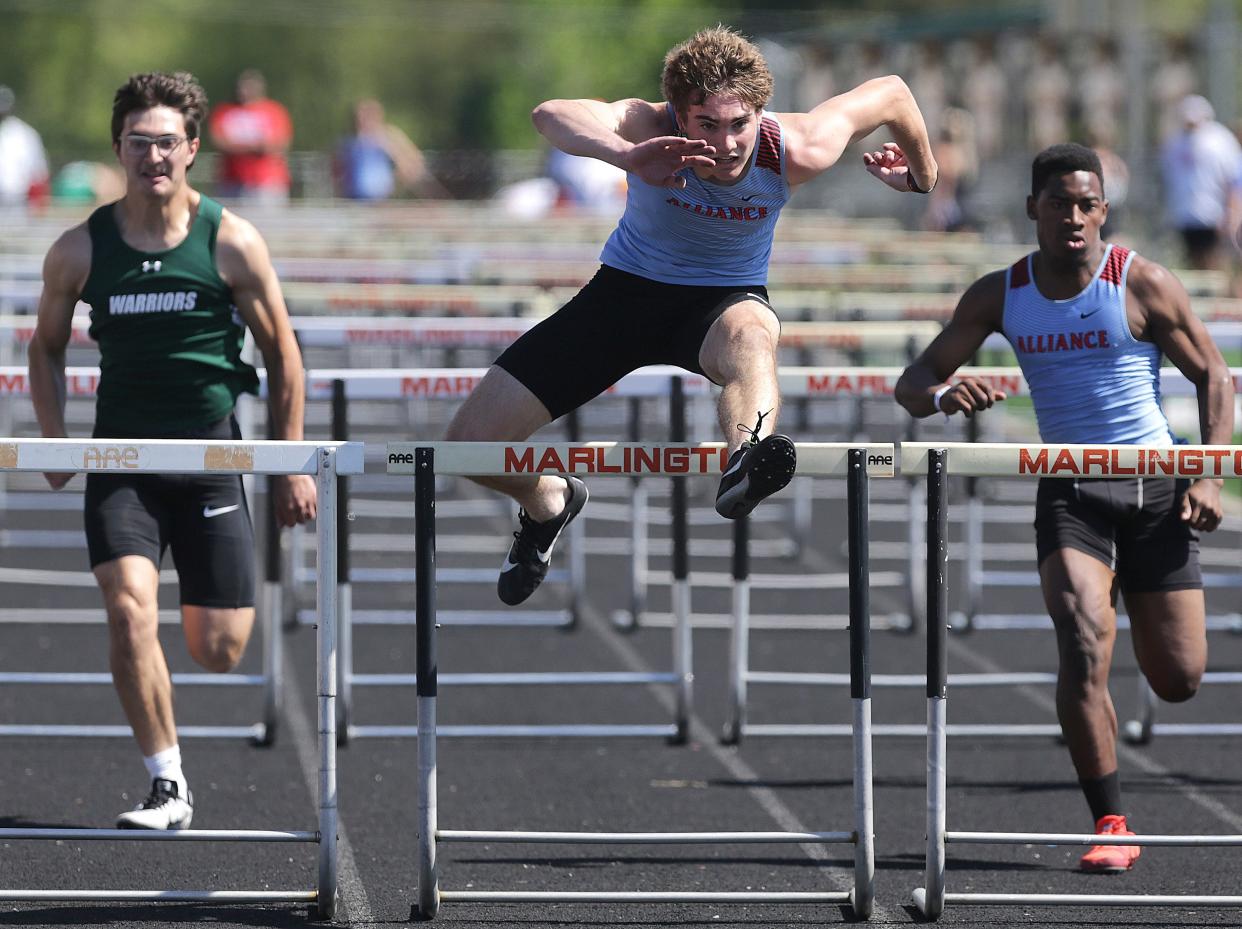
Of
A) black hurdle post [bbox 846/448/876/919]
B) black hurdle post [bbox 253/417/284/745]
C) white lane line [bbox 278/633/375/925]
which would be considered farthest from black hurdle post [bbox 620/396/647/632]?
black hurdle post [bbox 846/448/876/919]

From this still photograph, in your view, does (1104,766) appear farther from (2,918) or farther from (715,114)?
(2,918)

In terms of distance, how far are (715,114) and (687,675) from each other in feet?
9.47

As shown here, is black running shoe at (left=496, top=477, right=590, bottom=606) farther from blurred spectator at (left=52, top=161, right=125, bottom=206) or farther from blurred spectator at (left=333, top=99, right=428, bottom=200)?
blurred spectator at (left=52, top=161, right=125, bottom=206)

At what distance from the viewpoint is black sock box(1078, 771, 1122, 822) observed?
6020 mm

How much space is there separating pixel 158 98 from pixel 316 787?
242cm

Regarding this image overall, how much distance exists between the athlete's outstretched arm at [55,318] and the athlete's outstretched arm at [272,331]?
42 centimetres

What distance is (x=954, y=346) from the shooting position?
633cm

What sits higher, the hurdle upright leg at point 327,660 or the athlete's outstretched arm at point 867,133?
the athlete's outstretched arm at point 867,133

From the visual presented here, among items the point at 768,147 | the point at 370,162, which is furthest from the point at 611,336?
the point at 370,162

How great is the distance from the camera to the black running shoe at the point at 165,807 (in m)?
6.05

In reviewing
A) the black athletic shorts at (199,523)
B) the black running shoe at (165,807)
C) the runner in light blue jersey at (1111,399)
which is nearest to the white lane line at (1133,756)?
the runner in light blue jersey at (1111,399)

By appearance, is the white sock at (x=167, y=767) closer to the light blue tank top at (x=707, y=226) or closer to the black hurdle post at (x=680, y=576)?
the light blue tank top at (x=707, y=226)

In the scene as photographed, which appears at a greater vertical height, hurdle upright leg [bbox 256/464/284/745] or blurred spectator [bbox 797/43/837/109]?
blurred spectator [bbox 797/43/837/109]

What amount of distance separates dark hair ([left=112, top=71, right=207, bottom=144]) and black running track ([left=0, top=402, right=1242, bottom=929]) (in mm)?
2184
